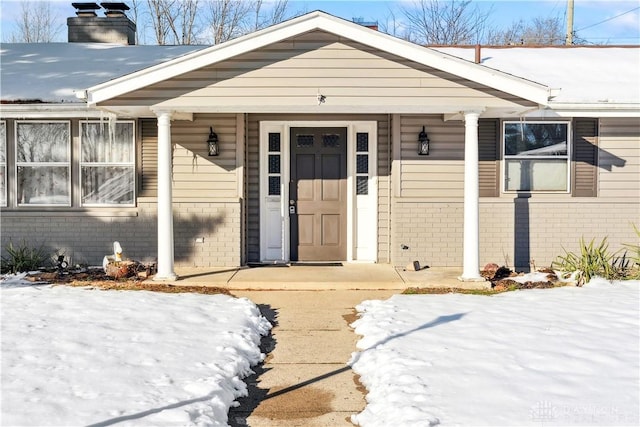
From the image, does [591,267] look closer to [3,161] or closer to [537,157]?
[537,157]

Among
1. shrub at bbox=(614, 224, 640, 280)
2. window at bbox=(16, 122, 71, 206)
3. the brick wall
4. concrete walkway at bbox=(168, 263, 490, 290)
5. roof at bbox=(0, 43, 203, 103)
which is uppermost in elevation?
roof at bbox=(0, 43, 203, 103)

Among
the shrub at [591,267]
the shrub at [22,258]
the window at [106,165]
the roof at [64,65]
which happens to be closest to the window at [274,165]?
the window at [106,165]

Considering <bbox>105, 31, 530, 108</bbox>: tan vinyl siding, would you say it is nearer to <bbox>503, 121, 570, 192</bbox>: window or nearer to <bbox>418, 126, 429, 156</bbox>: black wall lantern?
<bbox>418, 126, 429, 156</bbox>: black wall lantern

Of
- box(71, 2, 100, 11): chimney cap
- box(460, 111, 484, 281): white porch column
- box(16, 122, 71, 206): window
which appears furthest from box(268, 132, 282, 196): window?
box(71, 2, 100, 11): chimney cap

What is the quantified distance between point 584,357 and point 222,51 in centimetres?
568

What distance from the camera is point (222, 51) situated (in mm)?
8023

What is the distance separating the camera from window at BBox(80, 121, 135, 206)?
9.87 metres

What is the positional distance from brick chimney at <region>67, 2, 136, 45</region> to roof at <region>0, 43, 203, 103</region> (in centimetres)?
50

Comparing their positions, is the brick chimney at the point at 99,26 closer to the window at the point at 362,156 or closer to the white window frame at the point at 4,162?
the white window frame at the point at 4,162

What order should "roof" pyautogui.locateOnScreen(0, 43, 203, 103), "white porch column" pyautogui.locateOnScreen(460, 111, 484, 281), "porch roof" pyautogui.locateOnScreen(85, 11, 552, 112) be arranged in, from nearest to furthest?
"porch roof" pyautogui.locateOnScreen(85, 11, 552, 112), "white porch column" pyautogui.locateOnScreen(460, 111, 484, 281), "roof" pyautogui.locateOnScreen(0, 43, 203, 103)

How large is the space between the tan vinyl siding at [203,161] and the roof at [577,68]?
16.4 ft

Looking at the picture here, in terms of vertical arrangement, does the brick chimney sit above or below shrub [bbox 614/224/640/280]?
above

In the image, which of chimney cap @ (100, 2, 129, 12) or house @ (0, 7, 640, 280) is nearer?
house @ (0, 7, 640, 280)

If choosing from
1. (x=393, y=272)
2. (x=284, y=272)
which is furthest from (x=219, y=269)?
(x=393, y=272)
